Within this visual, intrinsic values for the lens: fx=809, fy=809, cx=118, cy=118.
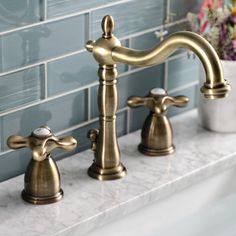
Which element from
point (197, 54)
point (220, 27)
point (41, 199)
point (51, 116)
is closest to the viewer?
point (197, 54)

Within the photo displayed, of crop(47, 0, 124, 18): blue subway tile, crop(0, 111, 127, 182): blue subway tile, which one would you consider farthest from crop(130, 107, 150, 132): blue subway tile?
crop(47, 0, 124, 18): blue subway tile

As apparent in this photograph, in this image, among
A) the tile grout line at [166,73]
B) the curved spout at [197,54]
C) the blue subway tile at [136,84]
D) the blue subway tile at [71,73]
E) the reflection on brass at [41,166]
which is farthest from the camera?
the tile grout line at [166,73]

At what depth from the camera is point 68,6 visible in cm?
137

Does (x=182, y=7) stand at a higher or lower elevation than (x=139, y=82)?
higher

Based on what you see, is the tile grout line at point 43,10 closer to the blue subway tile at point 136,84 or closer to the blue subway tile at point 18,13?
the blue subway tile at point 18,13

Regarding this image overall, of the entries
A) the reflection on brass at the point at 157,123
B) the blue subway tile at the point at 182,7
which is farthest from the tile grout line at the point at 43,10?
the blue subway tile at the point at 182,7

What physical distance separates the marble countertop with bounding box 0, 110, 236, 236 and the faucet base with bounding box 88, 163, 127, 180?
1 centimetres

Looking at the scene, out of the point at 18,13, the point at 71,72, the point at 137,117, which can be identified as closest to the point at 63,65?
the point at 71,72

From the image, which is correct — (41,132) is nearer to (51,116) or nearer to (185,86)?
(51,116)

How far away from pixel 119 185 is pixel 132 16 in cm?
33

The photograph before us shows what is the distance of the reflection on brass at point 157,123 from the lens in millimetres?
1451

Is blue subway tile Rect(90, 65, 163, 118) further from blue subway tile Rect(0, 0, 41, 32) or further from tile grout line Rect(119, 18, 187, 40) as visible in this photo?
blue subway tile Rect(0, 0, 41, 32)

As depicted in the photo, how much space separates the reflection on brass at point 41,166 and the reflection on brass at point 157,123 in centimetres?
20

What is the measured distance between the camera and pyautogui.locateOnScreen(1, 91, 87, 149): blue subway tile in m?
1.35
